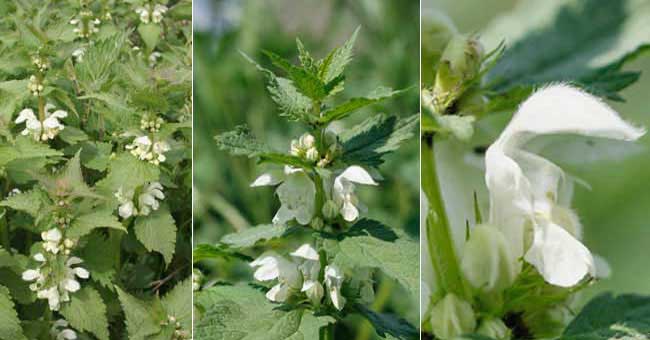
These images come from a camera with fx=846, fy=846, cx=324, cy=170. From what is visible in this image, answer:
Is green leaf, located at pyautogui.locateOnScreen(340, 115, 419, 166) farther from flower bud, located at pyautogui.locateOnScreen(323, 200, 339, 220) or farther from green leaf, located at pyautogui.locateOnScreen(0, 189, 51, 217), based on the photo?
green leaf, located at pyautogui.locateOnScreen(0, 189, 51, 217)

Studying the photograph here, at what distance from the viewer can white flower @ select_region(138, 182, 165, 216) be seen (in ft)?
3.58

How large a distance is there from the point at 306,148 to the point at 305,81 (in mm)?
59

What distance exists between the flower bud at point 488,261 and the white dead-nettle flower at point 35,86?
646mm

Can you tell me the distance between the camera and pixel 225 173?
74.0 inches

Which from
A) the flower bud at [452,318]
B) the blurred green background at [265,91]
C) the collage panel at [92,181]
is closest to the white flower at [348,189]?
the flower bud at [452,318]

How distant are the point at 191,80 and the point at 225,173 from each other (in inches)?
28.8

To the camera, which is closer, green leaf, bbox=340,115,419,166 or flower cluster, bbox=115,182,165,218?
green leaf, bbox=340,115,419,166

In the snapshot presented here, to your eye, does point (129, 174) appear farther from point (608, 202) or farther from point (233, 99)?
point (233, 99)

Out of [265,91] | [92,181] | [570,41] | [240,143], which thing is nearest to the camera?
[240,143]

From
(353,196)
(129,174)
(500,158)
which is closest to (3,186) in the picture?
(129,174)

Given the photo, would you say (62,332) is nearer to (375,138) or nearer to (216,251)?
(216,251)

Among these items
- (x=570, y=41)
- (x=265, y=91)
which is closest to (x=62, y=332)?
(x=570, y=41)

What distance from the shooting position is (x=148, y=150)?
3.51 feet

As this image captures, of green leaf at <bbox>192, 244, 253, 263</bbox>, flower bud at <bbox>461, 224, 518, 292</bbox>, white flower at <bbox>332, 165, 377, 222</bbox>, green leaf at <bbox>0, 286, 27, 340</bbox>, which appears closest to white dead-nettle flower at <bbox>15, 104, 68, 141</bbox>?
green leaf at <bbox>0, 286, 27, 340</bbox>
